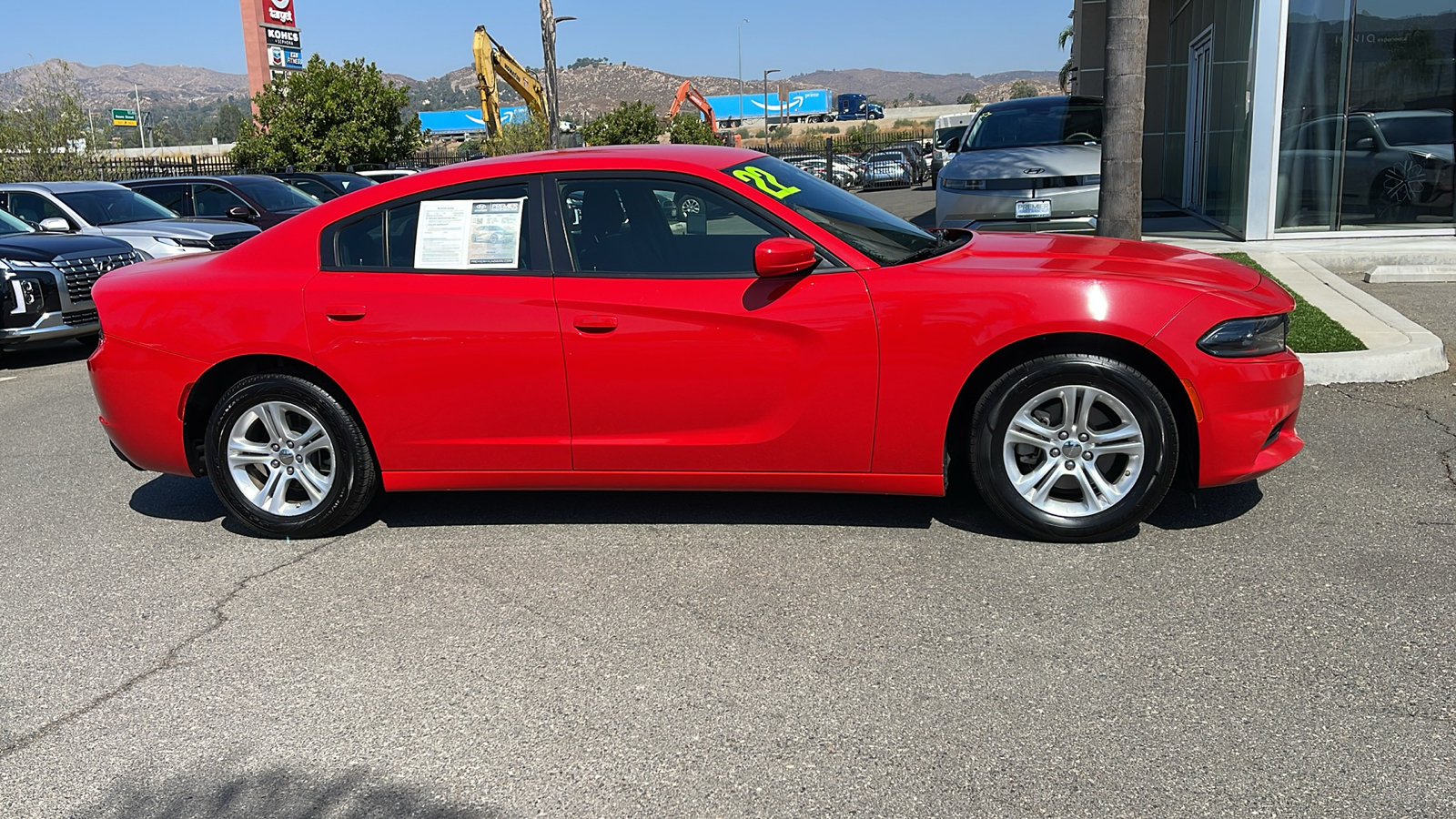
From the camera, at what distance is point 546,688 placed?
11.7ft

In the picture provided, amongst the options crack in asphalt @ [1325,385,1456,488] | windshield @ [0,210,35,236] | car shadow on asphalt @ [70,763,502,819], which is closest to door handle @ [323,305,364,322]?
car shadow on asphalt @ [70,763,502,819]

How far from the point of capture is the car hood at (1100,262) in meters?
4.47

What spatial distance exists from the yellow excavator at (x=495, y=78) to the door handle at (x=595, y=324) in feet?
81.7

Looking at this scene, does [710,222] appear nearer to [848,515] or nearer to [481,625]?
[848,515]

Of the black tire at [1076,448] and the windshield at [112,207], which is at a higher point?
the windshield at [112,207]

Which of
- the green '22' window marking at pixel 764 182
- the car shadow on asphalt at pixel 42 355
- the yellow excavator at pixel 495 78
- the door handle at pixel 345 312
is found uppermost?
the yellow excavator at pixel 495 78

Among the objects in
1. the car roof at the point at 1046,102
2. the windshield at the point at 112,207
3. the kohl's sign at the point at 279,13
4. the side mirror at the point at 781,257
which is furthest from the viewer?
the kohl's sign at the point at 279,13

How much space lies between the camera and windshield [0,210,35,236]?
11.6 m

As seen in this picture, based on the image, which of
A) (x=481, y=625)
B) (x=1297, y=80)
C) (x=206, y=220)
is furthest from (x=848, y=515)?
(x=206, y=220)

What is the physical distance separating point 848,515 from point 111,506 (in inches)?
140

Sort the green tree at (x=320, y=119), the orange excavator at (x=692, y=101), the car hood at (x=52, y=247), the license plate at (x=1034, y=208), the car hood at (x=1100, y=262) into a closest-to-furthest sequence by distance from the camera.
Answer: the car hood at (x=1100, y=262) → the car hood at (x=52, y=247) → the license plate at (x=1034, y=208) → the green tree at (x=320, y=119) → the orange excavator at (x=692, y=101)

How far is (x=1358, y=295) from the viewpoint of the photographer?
355 inches

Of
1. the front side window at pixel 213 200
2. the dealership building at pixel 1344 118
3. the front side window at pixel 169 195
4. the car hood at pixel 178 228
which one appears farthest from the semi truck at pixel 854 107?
the car hood at pixel 178 228

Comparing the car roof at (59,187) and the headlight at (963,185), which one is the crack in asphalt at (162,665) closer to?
the headlight at (963,185)
